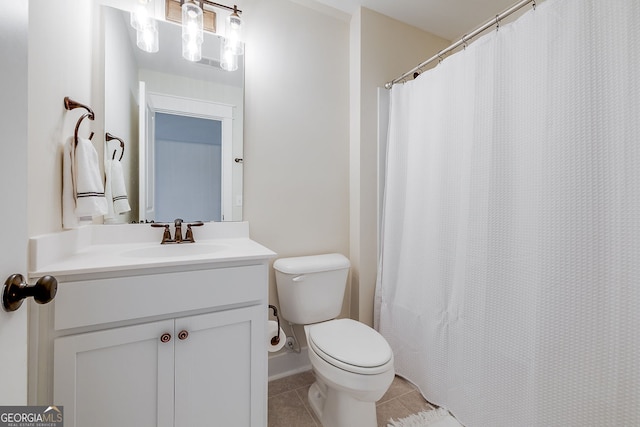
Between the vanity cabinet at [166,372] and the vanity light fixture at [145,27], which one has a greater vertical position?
the vanity light fixture at [145,27]

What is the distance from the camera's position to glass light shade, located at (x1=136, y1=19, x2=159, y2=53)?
1369 millimetres

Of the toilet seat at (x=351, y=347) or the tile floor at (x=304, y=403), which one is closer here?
the toilet seat at (x=351, y=347)

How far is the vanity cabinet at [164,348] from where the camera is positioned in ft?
2.86

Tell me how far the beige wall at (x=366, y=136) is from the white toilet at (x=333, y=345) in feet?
0.84

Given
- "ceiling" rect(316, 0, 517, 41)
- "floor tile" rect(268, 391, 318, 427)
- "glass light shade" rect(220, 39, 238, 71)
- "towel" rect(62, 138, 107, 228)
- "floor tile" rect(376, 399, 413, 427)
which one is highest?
"ceiling" rect(316, 0, 517, 41)

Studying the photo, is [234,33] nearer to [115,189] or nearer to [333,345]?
[115,189]

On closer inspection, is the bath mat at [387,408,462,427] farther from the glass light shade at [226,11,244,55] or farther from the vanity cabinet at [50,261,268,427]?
the glass light shade at [226,11,244,55]

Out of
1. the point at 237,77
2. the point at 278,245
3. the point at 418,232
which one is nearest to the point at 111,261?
the point at 278,245

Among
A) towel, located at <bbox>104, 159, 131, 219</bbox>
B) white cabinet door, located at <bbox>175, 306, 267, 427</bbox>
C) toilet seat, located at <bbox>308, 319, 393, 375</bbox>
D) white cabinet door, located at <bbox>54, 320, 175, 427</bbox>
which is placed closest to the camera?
white cabinet door, located at <bbox>54, 320, 175, 427</bbox>

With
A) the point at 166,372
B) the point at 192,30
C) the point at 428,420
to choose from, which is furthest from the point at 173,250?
the point at 428,420

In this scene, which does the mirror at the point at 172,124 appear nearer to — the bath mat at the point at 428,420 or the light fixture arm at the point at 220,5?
the light fixture arm at the point at 220,5

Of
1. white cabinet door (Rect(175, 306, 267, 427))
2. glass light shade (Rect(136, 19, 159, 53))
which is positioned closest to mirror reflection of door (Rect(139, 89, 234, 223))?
glass light shade (Rect(136, 19, 159, 53))

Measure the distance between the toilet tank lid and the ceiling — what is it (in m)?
1.64

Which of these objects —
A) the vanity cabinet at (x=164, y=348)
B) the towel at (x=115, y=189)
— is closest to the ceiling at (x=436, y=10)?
the towel at (x=115, y=189)
